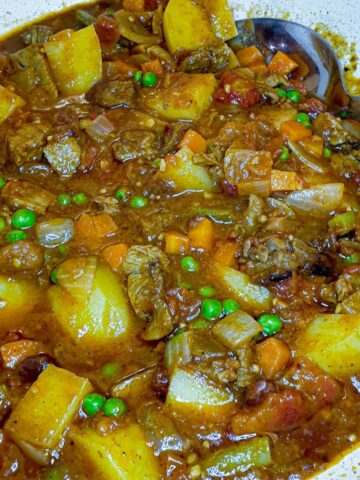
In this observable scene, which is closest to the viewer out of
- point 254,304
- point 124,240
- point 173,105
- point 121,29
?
point 254,304

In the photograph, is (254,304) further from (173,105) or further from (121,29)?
(121,29)

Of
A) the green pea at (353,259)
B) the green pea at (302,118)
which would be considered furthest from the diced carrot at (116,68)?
the green pea at (353,259)

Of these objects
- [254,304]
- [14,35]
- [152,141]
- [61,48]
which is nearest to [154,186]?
[152,141]

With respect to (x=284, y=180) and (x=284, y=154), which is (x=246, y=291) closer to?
(x=284, y=180)

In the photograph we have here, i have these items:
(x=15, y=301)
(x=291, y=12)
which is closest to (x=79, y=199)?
(x=15, y=301)

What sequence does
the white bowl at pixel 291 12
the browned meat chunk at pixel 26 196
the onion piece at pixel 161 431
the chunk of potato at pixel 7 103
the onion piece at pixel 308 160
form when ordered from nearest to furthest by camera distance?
1. the onion piece at pixel 161 431
2. the browned meat chunk at pixel 26 196
3. the onion piece at pixel 308 160
4. the chunk of potato at pixel 7 103
5. the white bowl at pixel 291 12

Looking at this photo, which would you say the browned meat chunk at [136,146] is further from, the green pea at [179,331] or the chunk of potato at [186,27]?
the green pea at [179,331]
